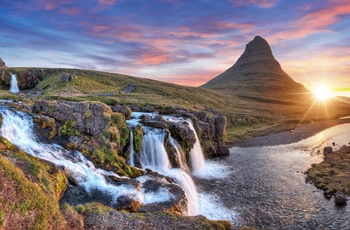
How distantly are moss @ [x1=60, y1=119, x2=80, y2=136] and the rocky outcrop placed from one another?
1.28 ft

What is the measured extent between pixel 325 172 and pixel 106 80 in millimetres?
132872

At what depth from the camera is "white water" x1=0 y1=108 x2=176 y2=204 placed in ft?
85.9

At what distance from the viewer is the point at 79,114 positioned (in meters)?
36.1

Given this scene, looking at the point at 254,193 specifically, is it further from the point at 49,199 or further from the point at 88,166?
the point at 49,199

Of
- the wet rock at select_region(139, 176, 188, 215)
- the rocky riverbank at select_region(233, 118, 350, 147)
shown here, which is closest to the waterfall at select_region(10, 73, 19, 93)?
the rocky riverbank at select_region(233, 118, 350, 147)

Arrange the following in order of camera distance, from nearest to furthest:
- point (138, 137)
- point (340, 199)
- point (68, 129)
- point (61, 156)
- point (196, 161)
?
point (61, 156) < point (340, 199) < point (68, 129) < point (138, 137) < point (196, 161)

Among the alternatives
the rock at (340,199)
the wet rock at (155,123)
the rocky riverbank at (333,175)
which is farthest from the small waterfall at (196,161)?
the rock at (340,199)

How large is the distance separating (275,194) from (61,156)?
29975 mm

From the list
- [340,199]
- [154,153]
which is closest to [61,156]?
[154,153]

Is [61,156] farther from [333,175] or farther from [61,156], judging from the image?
[333,175]

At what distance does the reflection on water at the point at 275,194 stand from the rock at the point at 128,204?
12.8 metres

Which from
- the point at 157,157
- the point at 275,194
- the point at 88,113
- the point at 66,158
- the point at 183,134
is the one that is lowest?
the point at 275,194

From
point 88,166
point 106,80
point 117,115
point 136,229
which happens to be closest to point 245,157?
point 117,115

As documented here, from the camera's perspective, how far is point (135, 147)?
1580 inches
